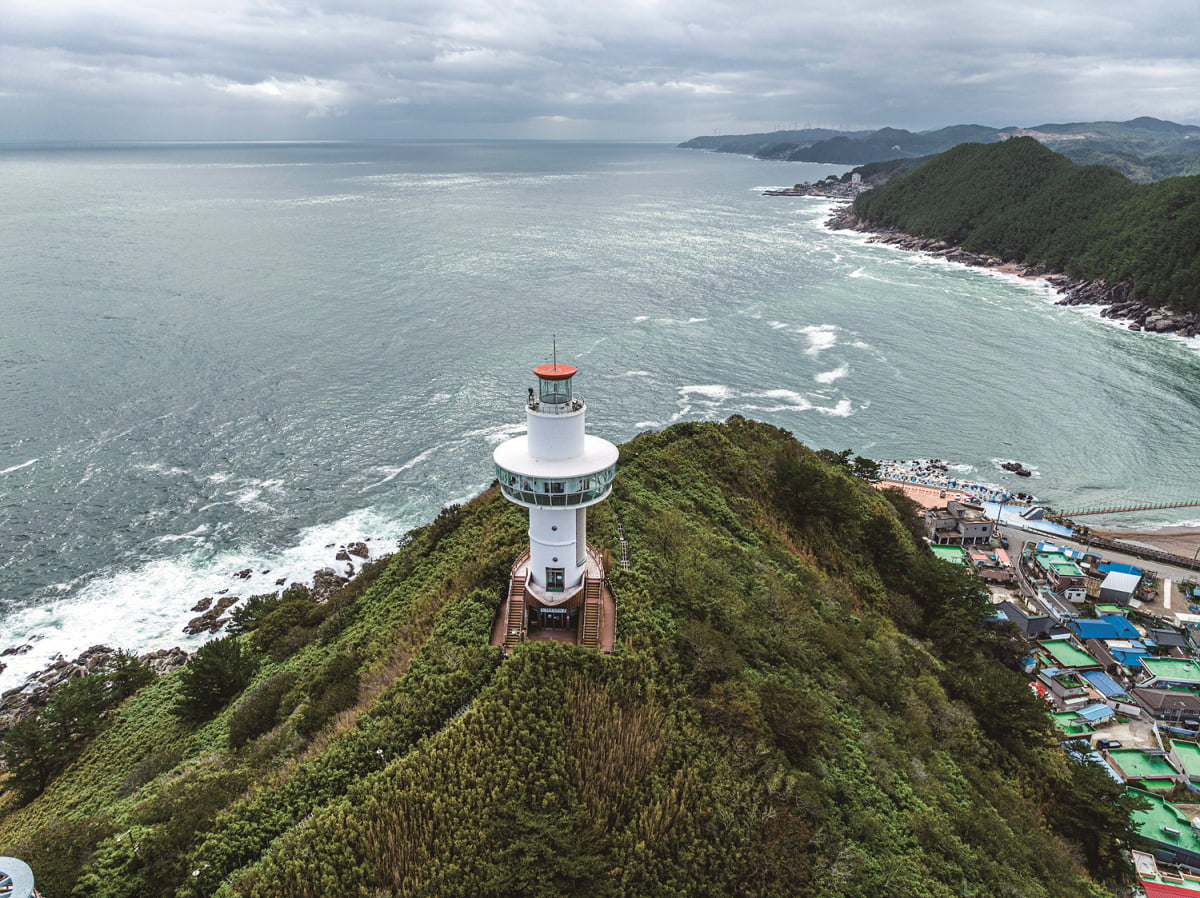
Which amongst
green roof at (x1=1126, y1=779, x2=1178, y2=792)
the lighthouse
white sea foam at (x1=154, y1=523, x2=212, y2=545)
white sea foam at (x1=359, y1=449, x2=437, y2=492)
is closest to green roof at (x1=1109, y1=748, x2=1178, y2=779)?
green roof at (x1=1126, y1=779, x2=1178, y2=792)

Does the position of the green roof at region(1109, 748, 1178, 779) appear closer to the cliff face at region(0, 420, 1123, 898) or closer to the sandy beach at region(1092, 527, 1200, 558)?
the cliff face at region(0, 420, 1123, 898)

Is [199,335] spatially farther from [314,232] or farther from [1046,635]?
[1046,635]

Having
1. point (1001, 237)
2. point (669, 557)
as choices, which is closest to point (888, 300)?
point (1001, 237)

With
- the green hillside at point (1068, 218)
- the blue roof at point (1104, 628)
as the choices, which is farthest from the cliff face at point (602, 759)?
the green hillside at point (1068, 218)

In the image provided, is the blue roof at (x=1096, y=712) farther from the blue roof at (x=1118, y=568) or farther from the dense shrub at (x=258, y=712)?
the dense shrub at (x=258, y=712)

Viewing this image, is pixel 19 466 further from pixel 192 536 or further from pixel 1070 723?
pixel 1070 723

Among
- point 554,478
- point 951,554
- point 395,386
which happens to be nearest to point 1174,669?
point 951,554
